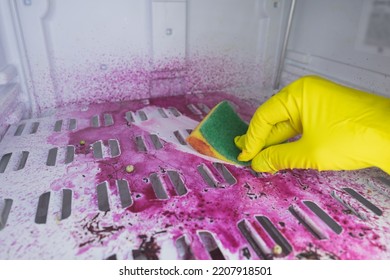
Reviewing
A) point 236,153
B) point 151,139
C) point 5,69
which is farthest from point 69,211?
point 5,69

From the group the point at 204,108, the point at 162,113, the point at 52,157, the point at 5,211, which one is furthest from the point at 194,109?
the point at 5,211

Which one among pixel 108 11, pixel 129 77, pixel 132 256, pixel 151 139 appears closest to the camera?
pixel 132 256

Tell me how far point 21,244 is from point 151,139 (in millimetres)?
659

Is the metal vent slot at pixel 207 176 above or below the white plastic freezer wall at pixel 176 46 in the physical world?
below

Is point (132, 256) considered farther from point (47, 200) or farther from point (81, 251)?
point (47, 200)

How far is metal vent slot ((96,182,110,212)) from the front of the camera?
3.10 ft

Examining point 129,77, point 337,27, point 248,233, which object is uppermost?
Result: point 337,27

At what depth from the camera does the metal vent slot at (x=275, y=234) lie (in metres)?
0.83

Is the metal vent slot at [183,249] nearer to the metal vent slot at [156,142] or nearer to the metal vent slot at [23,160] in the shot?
the metal vent slot at [156,142]

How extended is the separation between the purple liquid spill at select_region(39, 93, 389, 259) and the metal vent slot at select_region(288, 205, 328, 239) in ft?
0.05

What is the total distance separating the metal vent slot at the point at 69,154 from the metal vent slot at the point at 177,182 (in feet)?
1.27

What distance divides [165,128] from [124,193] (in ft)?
1.67

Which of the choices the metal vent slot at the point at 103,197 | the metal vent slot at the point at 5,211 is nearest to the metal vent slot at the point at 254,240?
the metal vent slot at the point at 103,197

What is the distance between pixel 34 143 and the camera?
130cm
